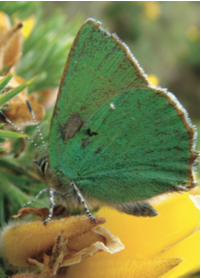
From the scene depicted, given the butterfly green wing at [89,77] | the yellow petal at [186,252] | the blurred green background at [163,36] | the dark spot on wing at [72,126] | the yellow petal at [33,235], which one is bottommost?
the yellow petal at [33,235]

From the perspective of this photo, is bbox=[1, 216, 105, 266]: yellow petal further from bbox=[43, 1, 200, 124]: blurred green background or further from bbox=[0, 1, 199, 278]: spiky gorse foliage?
bbox=[43, 1, 200, 124]: blurred green background

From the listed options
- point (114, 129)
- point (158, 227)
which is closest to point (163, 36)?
point (114, 129)

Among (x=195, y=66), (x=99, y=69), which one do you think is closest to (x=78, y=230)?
(x=99, y=69)

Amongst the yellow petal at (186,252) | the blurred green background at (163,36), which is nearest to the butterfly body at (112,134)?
the yellow petal at (186,252)

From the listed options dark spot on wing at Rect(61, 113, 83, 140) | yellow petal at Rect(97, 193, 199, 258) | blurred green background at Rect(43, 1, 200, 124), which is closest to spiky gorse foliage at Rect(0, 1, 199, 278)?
yellow petal at Rect(97, 193, 199, 258)

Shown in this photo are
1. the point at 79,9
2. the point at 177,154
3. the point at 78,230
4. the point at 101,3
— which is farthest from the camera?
the point at 101,3

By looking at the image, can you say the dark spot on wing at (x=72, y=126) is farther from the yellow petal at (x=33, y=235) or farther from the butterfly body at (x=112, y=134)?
the yellow petal at (x=33, y=235)

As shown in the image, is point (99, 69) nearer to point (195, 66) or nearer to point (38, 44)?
point (38, 44)
